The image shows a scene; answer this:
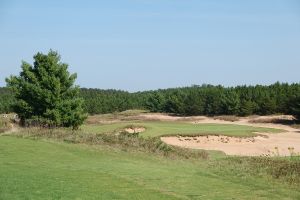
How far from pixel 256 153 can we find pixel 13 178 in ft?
60.4

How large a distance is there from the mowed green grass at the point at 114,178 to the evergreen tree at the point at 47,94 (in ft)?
40.0

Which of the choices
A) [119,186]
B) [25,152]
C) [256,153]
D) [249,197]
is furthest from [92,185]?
[256,153]

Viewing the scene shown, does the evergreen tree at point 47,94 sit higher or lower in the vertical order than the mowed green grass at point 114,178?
higher

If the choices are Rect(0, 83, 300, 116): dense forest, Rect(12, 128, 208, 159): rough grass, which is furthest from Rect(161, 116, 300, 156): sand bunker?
Rect(0, 83, 300, 116): dense forest

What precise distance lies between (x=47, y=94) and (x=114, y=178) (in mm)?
19706

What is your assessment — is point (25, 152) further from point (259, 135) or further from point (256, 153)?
point (259, 135)

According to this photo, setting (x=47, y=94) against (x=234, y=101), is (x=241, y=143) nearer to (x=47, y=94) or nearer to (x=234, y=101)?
(x=47, y=94)

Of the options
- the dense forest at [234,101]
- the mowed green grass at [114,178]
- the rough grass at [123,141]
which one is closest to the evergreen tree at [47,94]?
the rough grass at [123,141]

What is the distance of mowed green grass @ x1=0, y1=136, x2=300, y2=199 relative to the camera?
11953 mm

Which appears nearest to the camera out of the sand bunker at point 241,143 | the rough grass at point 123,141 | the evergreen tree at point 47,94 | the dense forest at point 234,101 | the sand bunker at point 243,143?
the rough grass at point 123,141

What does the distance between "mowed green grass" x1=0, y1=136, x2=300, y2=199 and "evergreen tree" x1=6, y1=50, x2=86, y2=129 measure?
480 inches

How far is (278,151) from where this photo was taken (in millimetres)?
29422

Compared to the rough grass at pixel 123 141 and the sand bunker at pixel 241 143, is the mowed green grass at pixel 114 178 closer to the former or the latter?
the rough grass at pixel 123 141

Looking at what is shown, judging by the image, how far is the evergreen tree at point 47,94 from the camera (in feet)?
109
